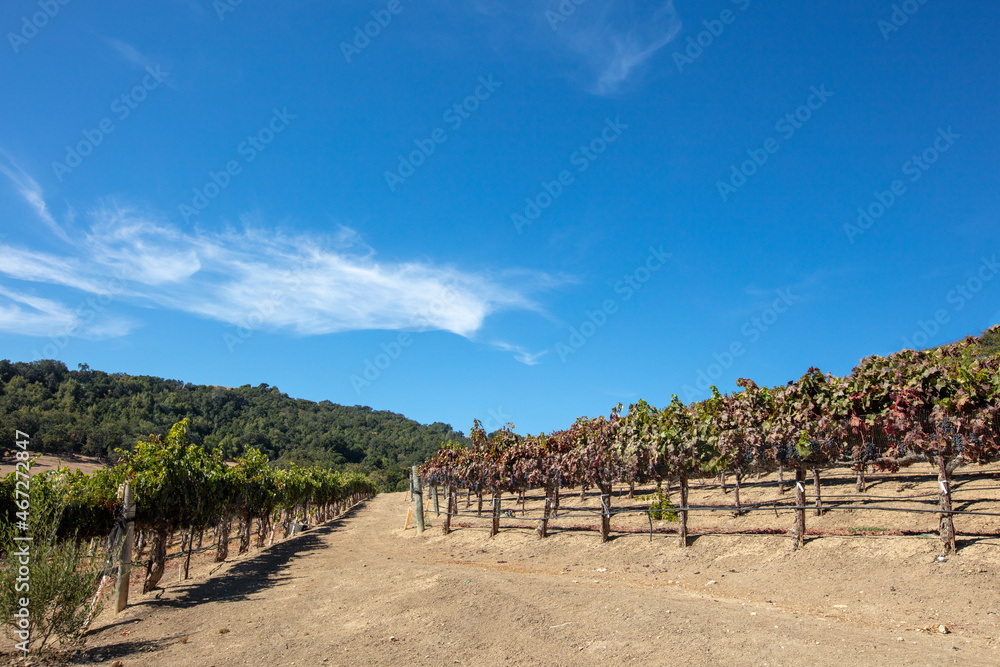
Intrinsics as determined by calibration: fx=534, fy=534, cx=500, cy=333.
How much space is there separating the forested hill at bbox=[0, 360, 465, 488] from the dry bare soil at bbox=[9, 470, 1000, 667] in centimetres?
5623

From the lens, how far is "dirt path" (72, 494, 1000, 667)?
677 cm

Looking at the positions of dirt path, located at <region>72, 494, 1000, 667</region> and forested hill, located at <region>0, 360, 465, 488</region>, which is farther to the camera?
forested hill, located at <region>0, 360, 465, 488</region>

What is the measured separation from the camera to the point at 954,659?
5789mm

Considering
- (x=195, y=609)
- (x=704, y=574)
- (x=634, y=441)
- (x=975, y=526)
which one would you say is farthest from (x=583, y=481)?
(x=195, y=609)

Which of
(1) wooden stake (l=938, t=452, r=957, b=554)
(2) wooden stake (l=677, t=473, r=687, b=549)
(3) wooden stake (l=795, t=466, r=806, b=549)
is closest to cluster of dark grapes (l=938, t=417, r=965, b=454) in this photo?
(1) wooden stake (l=938, t=452, r=957, b=554)

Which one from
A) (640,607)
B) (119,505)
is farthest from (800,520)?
(119,505)

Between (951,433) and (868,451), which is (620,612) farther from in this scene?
(951,433)

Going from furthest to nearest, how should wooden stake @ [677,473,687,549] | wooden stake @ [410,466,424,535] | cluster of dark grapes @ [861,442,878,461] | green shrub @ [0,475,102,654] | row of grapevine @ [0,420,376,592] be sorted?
wooden stake @ [410,466,424,535] → wooden stake @ [677,473,687,549] → row of grapevine @ [0,420,376,592] → cluster of dark grapes @ [861,442,878,461] → green shrub @ [0,475,102,654]

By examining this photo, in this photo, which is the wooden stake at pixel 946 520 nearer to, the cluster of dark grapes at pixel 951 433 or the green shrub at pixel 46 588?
the cluster of dark grapes at pixel 951 433

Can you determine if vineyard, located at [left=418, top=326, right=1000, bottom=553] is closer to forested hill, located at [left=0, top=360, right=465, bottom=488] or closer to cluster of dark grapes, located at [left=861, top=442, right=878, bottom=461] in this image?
cluster of dark grapes, located at [left=861, top=442, right=878, bottom=461]

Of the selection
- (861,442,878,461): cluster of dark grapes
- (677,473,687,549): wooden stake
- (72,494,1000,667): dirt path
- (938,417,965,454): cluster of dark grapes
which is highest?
(938,417,965,454): cluster of dark grapes

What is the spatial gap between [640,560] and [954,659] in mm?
7412

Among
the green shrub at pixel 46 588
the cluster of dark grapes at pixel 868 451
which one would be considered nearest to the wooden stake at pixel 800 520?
the cluster of dark grapes at pixel 868 451

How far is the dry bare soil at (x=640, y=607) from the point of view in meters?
6.83
